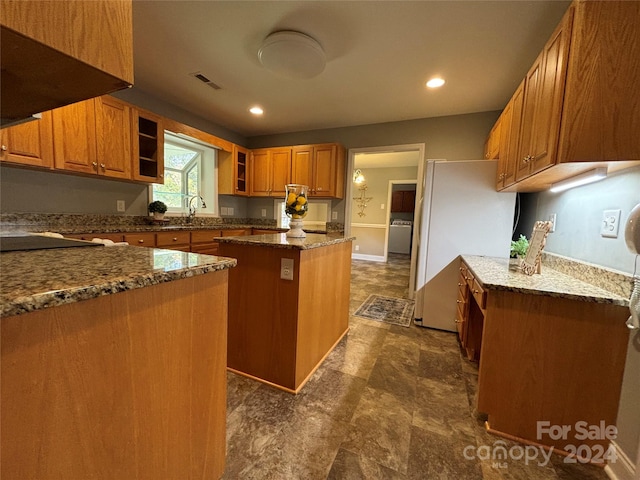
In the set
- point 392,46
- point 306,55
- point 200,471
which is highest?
point 392,46

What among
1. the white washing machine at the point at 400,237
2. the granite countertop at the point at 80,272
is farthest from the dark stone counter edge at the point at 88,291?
the white washing machine at the point at 400,237

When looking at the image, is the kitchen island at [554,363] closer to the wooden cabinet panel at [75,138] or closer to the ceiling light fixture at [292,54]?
the ceiling light fixture at [292,54]

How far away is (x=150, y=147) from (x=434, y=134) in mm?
3671

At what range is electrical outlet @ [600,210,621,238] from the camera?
134cm

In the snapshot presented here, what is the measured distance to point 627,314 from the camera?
45.9 inches

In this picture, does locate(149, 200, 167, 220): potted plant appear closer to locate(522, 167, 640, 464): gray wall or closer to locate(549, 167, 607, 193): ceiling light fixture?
locate(549, 167, 607, 193): ceiling light fixture

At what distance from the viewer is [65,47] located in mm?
567

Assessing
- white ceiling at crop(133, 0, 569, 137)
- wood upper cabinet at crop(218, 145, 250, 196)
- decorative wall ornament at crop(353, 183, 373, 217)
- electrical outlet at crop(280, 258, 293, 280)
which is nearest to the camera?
electrical outlet at crop(280, 258, 293, 280)

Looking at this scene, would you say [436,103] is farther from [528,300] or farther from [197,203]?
[197,203]

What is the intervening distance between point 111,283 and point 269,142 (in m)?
4.53

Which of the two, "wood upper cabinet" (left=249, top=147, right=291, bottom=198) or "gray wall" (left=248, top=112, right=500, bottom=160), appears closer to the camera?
"gray wall" (left=248, top=112, right=500, bottom=160)

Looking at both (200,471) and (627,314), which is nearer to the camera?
(200,471)

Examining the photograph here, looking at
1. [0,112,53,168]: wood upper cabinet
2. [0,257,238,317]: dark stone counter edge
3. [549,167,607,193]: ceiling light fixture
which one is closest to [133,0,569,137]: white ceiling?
[0,112,53,168]: wood upper cabinet

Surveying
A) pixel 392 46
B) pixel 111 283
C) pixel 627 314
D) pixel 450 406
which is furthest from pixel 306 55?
pixel 450 406
